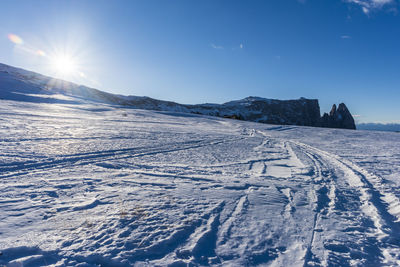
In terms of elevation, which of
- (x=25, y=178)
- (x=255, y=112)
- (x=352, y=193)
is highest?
(x=255, y=112)

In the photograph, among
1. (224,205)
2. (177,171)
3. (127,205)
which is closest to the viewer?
(127,205)

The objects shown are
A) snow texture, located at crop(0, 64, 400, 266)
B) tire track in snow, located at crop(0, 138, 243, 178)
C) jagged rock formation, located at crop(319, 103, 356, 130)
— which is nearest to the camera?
snow texture, located at crop(0, 64, 400, 266)

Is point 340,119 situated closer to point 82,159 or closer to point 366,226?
point 366,226

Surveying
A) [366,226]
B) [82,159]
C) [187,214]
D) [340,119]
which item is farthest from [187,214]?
[340,119]

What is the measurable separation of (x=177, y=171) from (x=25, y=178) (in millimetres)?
3458

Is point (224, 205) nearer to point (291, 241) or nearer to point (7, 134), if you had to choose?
point (291, 241)

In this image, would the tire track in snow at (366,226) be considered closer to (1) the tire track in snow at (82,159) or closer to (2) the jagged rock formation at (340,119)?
(1) the tire track in snow at (82,159)

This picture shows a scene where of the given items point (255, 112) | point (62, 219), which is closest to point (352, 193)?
point (62, 219)

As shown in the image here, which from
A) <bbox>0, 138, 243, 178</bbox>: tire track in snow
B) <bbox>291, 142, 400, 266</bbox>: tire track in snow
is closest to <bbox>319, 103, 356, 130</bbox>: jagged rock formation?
<bbox>291, 142, 400, 266</bbox>: tire track in snow

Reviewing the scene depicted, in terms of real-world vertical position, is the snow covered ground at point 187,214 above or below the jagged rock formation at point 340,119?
below

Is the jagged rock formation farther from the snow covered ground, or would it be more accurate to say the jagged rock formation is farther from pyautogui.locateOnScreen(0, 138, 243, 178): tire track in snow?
pyautogui.locateOnScreen(0, 138, 243, 178): tire track in snow

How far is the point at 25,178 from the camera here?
14.7 feet

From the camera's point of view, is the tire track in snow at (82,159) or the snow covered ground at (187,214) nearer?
the snow covered ground at (187,214)

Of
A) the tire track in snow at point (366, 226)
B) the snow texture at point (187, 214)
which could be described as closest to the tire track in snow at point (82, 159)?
the snow texture at point (187, 214)
